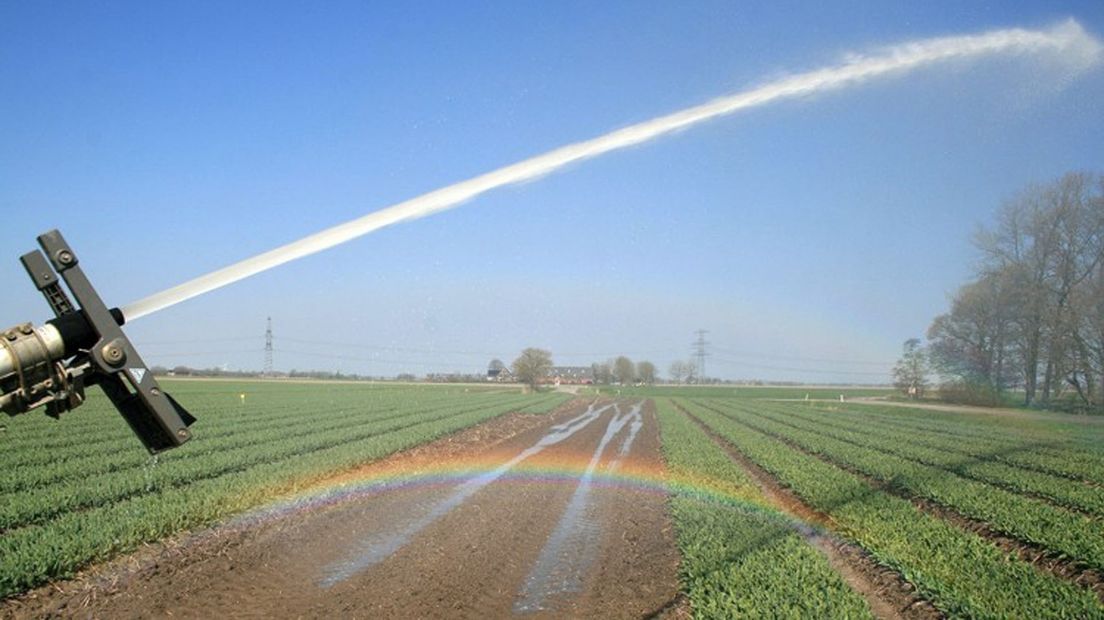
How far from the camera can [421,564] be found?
10.1m

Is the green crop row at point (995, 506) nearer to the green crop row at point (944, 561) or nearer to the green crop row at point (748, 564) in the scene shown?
the green crop row at point (944, 561)

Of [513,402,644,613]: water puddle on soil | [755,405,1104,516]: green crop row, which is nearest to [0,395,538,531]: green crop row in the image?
[513,402,644,613]: water puddle on soil

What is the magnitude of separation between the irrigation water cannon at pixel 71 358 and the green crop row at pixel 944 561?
8.84 metres

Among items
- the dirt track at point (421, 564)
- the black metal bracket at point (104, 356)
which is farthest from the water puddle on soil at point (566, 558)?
the black metal bracket at point (104, 356)

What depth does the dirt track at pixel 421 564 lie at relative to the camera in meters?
8.16

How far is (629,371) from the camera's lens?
611ft

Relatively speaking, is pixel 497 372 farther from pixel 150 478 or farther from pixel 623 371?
pixel 150 478

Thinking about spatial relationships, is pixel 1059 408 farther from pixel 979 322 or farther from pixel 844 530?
pixel 844 530

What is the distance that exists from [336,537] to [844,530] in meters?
9.58

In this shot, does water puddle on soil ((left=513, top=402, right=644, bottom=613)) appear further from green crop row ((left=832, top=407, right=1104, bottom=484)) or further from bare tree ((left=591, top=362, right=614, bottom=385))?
bare tree ((left=591, top=362, right=614, bottom=385))

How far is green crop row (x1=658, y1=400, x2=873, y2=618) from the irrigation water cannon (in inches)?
261

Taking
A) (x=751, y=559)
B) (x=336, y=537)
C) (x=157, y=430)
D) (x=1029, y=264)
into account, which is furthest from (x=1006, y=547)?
(x=1029, y=264)

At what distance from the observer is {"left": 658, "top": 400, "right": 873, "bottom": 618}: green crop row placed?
777 centimetres

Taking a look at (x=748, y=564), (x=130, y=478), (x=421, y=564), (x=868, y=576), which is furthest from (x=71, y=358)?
(x=130, y=478)
